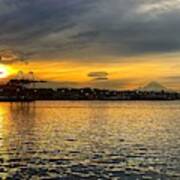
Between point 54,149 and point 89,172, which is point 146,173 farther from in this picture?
point 54,149

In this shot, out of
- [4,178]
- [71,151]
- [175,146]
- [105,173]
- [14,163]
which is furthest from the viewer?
[175,146]

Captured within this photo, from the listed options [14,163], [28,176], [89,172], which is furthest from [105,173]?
[14,163]

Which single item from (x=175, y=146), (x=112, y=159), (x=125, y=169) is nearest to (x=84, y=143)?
(x=175, y=146)

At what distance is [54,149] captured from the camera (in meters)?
60.0

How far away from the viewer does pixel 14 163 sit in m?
47.1

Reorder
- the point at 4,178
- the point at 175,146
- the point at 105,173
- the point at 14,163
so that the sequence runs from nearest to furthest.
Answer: the point at 4,178
the point at 105,173
the point at 14,163
the point at 175,146

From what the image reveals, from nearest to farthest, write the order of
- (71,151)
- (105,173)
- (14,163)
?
(105,173)
(14,163)
(71,151)

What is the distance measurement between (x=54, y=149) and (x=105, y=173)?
20086mm

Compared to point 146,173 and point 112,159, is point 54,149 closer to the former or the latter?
point 112,159

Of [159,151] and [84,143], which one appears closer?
[159,151]

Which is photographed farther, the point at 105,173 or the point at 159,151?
the point at 159,151

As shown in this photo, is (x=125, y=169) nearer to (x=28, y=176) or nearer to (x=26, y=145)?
(x=28, y=176)

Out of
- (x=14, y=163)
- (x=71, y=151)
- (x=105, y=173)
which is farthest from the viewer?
(x=71, y=151)

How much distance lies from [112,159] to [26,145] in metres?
19.9
